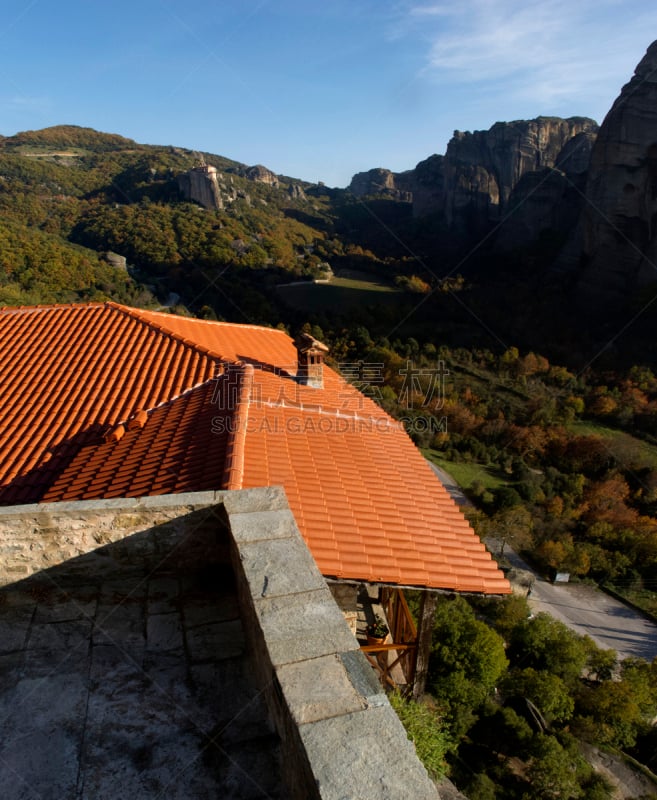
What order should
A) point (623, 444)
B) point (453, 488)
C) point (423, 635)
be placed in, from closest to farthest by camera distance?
1. point (423, 635)
2. point (453, 488)
3. point (623, 444)

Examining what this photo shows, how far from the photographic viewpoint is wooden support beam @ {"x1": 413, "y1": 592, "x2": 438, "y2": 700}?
5.28 m

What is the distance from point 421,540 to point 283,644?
10.0ft

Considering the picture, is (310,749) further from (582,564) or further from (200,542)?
(582,564)

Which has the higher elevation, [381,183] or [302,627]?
[381,183]

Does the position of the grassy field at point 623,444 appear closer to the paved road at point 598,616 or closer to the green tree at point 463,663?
the paved road at point 598,616

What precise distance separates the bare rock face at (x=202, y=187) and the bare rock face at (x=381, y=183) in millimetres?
62954

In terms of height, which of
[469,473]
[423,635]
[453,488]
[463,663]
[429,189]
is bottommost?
[453,488]

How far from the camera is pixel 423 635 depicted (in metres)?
5.57

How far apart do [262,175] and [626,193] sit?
6302 cm

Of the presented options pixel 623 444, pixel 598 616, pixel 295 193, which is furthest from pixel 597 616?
pixel 295 193

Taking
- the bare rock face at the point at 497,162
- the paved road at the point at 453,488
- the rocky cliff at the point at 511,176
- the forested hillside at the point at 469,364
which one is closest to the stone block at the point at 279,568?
the forested hillside at the point at 469,364

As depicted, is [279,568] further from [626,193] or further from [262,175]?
[262,175]

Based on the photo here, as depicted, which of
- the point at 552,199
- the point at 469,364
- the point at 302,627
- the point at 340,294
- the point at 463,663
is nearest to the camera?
the point at 302,627

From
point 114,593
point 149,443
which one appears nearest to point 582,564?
point 149,443
